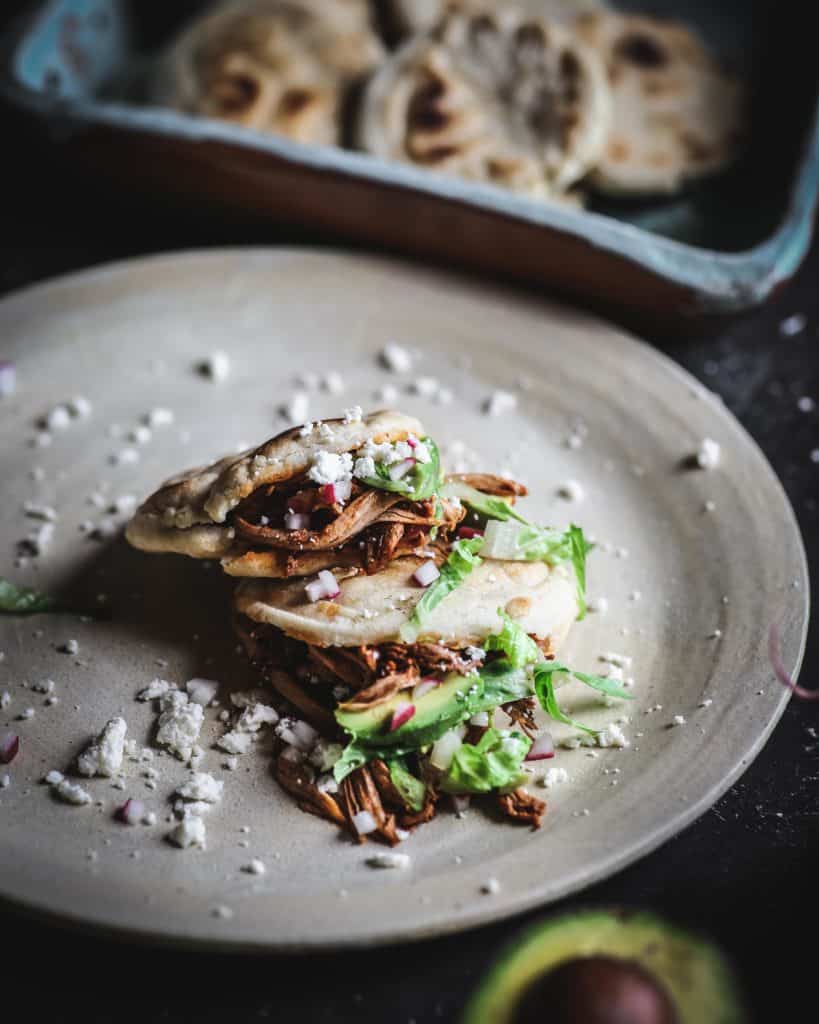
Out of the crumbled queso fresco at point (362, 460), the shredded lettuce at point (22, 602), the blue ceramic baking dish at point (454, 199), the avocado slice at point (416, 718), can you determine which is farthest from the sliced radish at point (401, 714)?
the blue ceramic baking dish at point (454, 199)

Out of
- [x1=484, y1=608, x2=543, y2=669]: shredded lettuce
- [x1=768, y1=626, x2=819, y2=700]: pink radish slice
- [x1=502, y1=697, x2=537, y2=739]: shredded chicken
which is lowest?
[x1=502, y1=697, x2=537, y2=739]: shredded chicken

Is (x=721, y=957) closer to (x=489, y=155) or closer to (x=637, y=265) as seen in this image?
(x=637, y=265)

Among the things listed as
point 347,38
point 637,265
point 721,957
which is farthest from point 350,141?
point 721,957

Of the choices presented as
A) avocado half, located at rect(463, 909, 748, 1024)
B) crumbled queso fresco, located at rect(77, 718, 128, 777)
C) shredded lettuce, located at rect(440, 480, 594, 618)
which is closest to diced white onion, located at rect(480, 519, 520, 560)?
shredded lettuce, located at rect(440, 480, 594, 618)

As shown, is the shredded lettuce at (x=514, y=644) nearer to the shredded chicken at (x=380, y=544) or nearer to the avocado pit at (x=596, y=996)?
the shredded chicken at (x=380, y=544)

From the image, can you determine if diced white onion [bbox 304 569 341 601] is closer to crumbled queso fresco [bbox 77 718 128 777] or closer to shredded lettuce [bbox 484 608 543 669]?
shredded lettuce [bbox 484 608 543 669]
